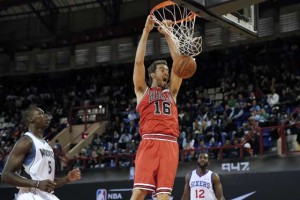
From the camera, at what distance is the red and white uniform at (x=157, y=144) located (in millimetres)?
6031

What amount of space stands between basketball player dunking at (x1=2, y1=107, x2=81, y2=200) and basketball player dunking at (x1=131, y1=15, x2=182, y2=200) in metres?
0.86

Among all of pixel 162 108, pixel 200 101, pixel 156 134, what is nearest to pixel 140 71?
pixel 162 108

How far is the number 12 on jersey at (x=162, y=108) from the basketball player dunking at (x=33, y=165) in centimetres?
122

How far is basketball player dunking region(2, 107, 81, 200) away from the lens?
5.20 metres

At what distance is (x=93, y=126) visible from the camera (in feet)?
76.2

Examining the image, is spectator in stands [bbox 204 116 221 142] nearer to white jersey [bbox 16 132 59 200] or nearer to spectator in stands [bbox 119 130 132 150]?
spectator in stands [bbox 119 130 132 150]

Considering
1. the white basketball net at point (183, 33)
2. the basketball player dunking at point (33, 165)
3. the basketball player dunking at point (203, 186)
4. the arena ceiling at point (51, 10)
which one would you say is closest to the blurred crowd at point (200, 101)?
the arena ceiling at point (51, 10)

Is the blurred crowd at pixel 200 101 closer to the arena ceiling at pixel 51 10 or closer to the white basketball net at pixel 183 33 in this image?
the arena ceiling at pixel 51 10

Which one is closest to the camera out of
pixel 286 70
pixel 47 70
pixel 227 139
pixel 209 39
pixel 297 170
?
pixel 297 170

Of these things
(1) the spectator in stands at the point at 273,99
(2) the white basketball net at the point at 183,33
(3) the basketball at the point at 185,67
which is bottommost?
(1) the spectator in stands at the point at 273,99

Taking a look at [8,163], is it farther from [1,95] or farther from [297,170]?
[1,95]

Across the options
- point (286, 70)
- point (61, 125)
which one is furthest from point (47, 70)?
point (286, 70)

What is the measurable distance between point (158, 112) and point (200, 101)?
Answer: 14388 mm

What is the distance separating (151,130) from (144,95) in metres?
0.42
